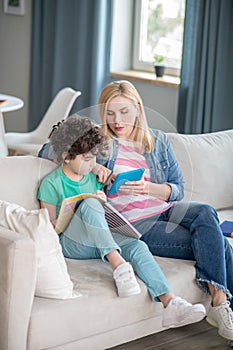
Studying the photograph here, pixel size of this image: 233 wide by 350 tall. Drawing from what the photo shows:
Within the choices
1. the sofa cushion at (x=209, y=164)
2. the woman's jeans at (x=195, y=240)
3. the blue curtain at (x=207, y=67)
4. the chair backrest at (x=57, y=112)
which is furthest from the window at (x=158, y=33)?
the woman's jeans at (x=195, y=240)

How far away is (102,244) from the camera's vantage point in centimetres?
290

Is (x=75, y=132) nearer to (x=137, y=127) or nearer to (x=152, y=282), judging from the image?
(x=137, y=127)

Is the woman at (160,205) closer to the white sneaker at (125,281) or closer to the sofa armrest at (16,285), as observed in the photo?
the white sneaker at (125,281)

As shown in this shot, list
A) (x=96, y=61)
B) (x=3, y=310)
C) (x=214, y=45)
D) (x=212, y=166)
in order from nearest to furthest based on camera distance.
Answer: (x=3, y=310) → (x=212, y=166) → (x=214, y=45) → (x=96, y=61)

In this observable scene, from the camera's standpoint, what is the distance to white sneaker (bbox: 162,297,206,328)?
9.41ft

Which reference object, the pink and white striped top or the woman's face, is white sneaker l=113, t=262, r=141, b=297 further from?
the woman's face

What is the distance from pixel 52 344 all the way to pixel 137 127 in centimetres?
89

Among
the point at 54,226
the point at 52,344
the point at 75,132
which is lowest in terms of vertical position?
the point at 52,344

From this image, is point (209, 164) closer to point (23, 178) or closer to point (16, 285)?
point (23, 178)

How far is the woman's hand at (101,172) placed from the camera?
2955 millimetres

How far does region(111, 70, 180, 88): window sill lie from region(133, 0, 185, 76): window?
8 cm

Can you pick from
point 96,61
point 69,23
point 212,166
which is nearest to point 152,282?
point 212,166

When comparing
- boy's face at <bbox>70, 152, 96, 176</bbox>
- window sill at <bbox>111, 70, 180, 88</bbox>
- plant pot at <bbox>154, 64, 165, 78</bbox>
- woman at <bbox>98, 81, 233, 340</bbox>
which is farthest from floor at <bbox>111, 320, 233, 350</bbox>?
plant pot at <bbox>154, 64, 165, 78</bbox>

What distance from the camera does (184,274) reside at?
3.04m
